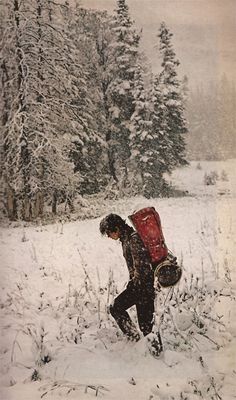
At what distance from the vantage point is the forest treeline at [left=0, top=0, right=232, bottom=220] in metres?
3.48

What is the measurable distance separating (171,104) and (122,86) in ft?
1.17

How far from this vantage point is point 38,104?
3518mm

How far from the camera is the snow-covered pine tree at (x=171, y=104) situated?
353cm

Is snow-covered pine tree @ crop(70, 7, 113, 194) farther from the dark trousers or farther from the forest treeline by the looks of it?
the dark trousers

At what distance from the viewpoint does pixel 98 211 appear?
3.53 meters

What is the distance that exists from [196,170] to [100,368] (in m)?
1.44

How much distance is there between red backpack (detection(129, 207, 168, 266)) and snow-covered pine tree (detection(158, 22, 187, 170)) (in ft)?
1.23

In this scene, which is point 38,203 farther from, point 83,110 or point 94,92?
point 94,92

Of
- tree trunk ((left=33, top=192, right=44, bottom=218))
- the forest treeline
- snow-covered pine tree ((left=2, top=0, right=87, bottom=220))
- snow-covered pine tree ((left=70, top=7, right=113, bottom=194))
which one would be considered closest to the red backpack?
the forest treeline

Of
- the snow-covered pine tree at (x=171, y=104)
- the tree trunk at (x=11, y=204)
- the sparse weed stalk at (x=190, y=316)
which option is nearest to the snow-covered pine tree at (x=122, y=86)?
the snow-covered pine tree at (x=171, y=104)

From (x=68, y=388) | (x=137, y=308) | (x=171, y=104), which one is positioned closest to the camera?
(x=68, y=388)

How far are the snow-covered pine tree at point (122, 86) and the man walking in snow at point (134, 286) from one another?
0.32 m

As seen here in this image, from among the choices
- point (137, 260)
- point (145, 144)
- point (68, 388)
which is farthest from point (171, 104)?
point (68, 388)

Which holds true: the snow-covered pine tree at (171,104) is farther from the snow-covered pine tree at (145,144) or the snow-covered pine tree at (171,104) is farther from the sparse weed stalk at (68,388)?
the sparse weed stalk at (68,388)
